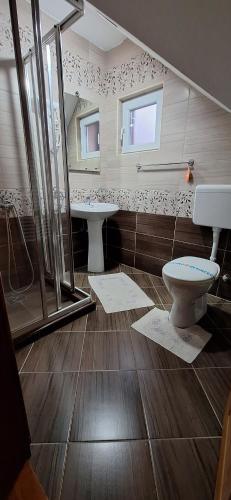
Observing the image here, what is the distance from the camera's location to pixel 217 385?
105 cm

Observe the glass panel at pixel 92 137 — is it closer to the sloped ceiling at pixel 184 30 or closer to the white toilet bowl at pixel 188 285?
the sloped ceiling at pixel 184 30

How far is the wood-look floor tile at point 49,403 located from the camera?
0.85 m

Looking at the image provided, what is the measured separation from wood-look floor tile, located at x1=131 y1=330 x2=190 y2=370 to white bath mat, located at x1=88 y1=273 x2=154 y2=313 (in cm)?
37

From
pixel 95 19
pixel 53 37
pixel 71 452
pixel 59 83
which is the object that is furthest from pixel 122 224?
pixel 71 452

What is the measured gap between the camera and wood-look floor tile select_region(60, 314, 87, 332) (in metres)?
1.43

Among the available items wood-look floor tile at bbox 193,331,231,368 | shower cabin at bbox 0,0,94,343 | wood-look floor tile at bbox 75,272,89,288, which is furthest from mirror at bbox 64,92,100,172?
wood-look floor tile at bbox 193,331,231,368

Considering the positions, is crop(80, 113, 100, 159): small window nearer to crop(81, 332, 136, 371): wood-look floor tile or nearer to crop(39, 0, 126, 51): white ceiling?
crop(39, 0, 126, 51): white ceiling

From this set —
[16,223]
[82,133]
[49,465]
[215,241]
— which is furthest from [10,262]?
[215,241]

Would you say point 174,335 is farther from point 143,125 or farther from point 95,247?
point 143,125

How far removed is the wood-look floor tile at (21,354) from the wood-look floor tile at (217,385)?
97cm

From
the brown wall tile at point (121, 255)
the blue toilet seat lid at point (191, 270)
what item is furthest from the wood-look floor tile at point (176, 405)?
the brown wall tile at point (121, 255)

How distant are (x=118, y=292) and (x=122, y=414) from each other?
1.05m

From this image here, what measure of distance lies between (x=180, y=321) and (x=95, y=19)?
103 inches

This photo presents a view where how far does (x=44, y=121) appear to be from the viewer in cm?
128
